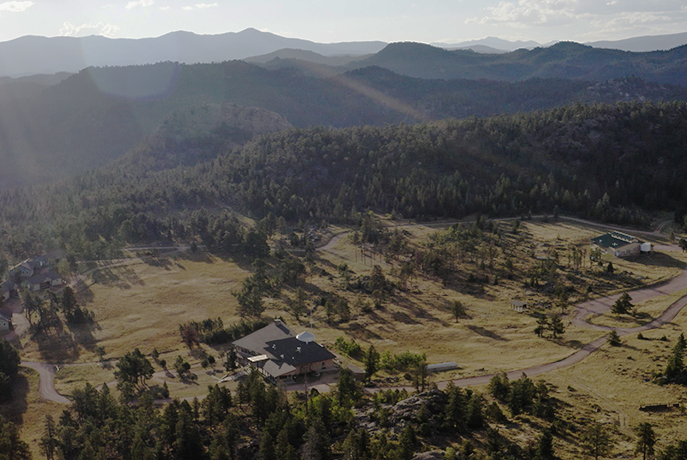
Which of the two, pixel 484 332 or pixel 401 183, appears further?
pixel 401 183

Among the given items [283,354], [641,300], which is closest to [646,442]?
[283,354]

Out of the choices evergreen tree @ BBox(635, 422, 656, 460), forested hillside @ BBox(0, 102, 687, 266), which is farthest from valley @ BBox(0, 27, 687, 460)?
forested hillside @ BBox(0, 102, 687, 266)

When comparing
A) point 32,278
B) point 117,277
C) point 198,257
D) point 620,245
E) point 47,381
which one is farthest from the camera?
point 198,257

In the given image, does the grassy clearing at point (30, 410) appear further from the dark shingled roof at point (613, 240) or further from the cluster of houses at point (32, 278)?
the dark shingled roof at point (613, 240)

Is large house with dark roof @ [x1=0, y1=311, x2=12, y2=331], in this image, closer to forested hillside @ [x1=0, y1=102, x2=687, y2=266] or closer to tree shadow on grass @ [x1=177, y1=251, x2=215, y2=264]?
forested hillside @ [x1=0, y1=102, x2=687, y2=266]

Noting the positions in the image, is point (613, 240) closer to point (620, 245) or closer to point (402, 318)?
point (620, 245)

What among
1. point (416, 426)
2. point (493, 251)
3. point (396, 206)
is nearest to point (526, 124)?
point (396, 206)
